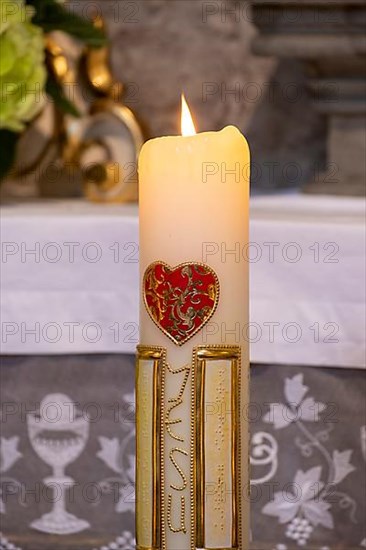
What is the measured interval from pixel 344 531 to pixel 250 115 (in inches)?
26.7

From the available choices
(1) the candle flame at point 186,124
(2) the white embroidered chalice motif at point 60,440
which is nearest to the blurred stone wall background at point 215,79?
(2) the white embroidered chalice motif at point 60,440

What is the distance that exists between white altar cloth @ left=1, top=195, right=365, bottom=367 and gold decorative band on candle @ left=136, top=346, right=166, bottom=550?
0.78 ft

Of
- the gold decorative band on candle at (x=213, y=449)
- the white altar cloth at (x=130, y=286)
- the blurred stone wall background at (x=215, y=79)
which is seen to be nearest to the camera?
the gold decorative band on candle at (x=213, y=449)

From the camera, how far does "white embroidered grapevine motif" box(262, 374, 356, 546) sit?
0.80m

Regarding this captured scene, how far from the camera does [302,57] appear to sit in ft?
3.69

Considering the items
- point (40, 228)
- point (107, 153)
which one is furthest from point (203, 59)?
point (40, 228)

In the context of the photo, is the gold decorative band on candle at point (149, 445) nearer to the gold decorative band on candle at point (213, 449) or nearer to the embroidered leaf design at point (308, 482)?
the gold decorative band on candle at point (213, 449)

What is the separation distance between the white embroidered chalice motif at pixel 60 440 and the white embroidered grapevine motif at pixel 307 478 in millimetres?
162

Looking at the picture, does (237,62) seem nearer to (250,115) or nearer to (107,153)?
(250,115)

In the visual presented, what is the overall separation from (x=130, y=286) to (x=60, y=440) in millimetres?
144

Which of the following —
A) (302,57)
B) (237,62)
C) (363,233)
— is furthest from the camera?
(237,62)

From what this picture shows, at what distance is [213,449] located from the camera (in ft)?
1.81

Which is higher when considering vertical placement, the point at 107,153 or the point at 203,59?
the point at 203,59

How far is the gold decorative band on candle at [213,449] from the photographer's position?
55 cm
